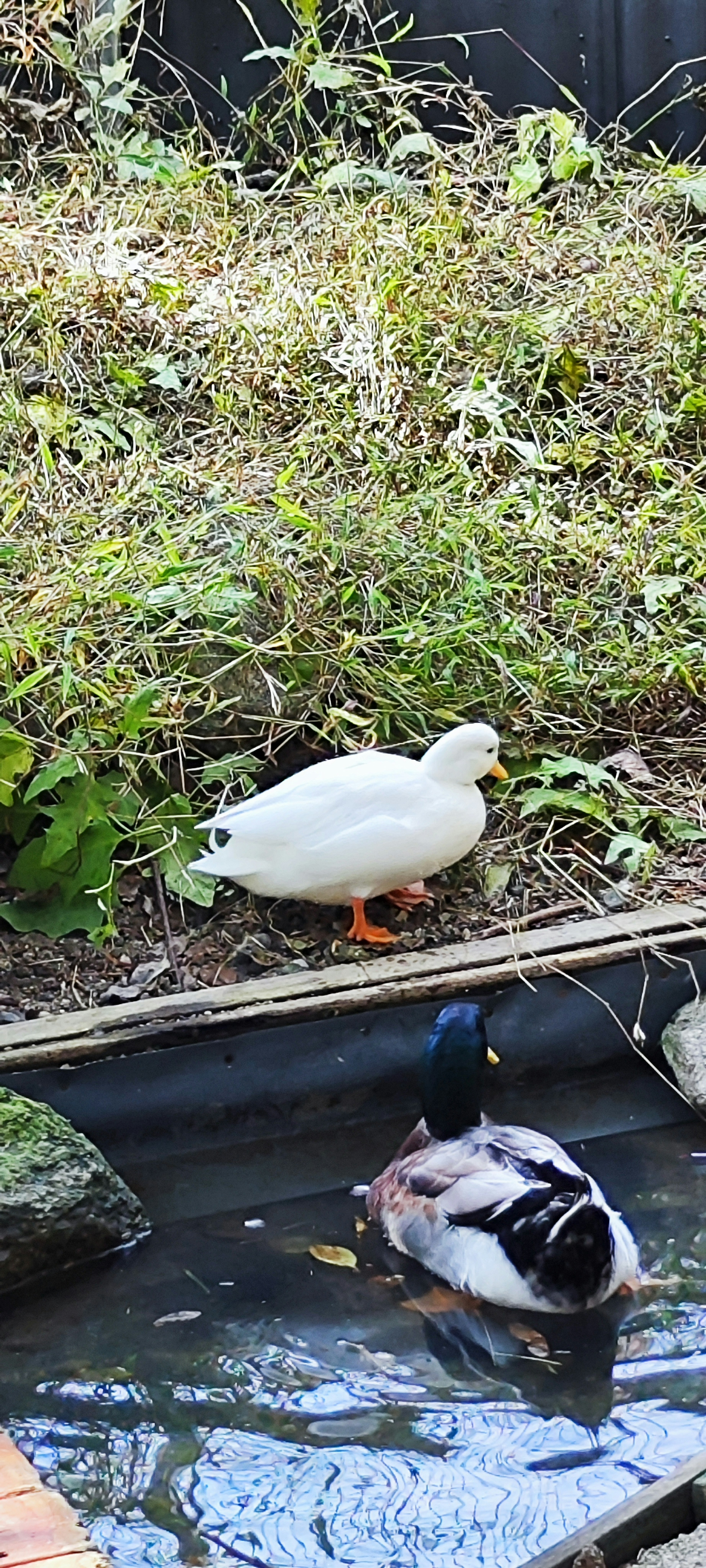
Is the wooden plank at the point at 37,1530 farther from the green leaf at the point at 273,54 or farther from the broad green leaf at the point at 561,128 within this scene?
the broad green leaf at the point at 561,128

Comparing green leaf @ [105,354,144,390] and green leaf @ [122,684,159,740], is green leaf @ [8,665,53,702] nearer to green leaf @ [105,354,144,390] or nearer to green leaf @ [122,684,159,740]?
green leaf @ [122,684,159,740]

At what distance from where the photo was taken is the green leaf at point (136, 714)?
12.0 ft

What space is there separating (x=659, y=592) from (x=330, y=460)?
1164mm

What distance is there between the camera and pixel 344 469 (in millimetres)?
4887

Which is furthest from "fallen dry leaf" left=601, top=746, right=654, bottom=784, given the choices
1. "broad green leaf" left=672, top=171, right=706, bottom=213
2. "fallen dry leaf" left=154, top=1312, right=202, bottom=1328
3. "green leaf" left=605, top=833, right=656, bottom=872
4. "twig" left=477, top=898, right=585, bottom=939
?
"broad green leaf" left=672, top=171, right=706, bottom=213

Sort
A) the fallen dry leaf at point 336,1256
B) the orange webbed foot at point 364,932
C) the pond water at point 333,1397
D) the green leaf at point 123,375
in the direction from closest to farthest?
the pond water at point 333,1397 < the fallen dry leaf at point 336,1256 < the orange webbed foot at point 364,932 < the green leaf at point 123,375

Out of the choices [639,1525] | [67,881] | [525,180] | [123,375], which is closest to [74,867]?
[67,881]

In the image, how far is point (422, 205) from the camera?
20.6 feet

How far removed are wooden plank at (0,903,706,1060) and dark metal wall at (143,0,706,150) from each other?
4448 millimetres

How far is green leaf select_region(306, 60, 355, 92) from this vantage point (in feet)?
21.1

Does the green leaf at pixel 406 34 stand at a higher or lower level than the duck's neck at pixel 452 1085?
higher

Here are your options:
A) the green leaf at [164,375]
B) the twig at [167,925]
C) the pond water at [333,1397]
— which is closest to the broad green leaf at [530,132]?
the green leaf at [164,375]

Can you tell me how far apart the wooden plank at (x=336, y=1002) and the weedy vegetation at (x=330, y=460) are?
33 centimetres

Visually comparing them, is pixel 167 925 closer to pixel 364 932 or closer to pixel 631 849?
pixel 364 932
